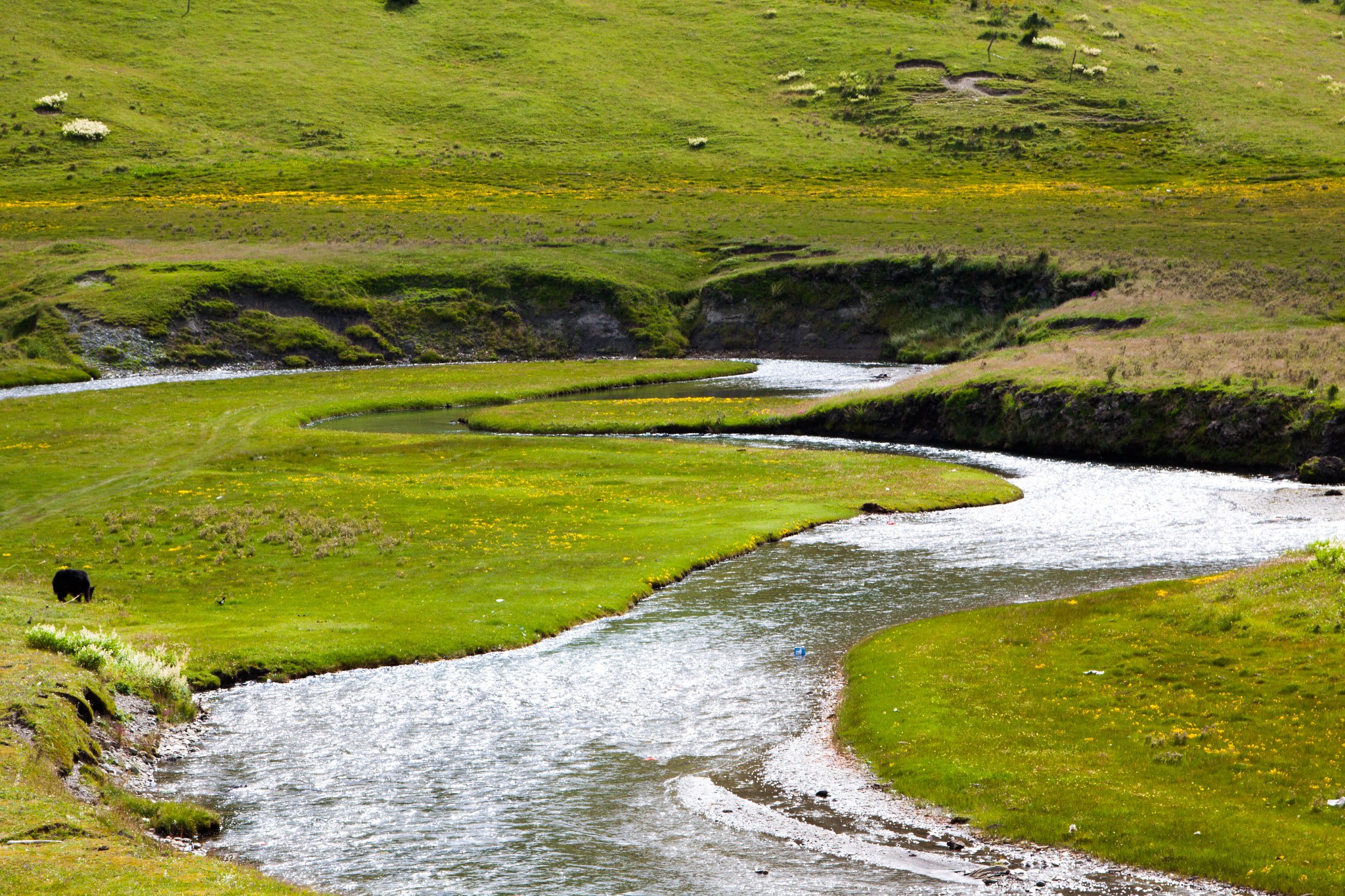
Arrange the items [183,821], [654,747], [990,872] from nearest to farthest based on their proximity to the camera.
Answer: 1. [990,872]
2. [183,821]
3. [654,747]

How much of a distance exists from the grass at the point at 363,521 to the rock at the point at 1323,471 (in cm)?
1492

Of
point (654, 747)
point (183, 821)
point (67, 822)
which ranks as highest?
point (67, 822)

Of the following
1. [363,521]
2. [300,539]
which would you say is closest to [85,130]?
[363,521]

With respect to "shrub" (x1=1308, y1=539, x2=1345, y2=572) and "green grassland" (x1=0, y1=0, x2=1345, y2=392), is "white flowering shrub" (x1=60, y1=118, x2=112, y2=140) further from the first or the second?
"shrub" (x1=1308, y1=539, x2=1345, y2=572)

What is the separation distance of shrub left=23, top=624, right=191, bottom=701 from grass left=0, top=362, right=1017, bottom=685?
132 cm

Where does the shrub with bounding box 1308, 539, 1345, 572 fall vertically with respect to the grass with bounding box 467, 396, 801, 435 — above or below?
above

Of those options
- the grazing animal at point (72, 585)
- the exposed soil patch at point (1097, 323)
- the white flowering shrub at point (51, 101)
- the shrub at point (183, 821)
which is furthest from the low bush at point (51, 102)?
the shrub at point (183, 821)

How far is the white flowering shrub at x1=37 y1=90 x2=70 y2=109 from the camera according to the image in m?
186

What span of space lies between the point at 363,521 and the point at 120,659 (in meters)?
19.9

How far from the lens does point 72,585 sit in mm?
38156

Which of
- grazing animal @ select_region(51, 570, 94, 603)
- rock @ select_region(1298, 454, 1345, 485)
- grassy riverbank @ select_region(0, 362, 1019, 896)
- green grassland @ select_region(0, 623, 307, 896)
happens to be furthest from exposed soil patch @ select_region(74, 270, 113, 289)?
rock @ select_region(1298, 454, 1345, 485)

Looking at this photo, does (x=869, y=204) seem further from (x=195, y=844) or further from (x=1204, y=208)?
(x=195, y=844)

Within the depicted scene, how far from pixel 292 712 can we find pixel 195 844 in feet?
26.2

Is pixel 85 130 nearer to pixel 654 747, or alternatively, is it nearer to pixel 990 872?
pixel 654 747
